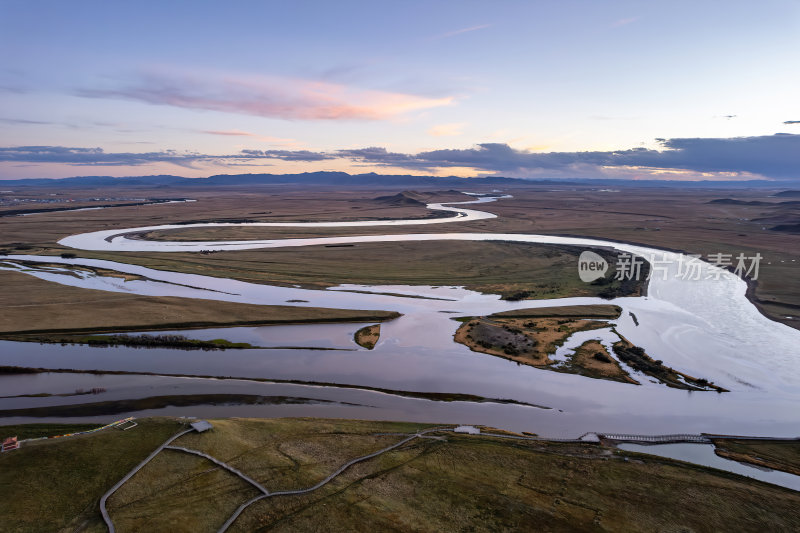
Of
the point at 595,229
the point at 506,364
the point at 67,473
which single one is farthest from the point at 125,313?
the point at 595,229

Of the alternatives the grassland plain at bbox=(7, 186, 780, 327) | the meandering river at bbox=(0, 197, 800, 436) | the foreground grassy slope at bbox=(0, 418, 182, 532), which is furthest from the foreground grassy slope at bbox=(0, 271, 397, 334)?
the foreground grassy slope at bbox=(0, 418, 182, 532)

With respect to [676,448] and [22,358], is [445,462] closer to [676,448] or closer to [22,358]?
[676,448]

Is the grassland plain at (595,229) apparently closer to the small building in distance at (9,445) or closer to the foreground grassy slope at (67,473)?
the foreground grassy slope at (67,473)

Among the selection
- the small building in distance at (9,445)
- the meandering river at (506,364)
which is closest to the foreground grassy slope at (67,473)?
the small building in distance at (9,445)

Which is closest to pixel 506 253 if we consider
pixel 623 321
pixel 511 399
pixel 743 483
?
pixel 623 321

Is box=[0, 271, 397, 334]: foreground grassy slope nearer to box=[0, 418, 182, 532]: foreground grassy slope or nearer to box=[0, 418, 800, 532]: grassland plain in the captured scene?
box=[0, 418, 800, 532]: grassland plain

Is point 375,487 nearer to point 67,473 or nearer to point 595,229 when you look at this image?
point 67,473
